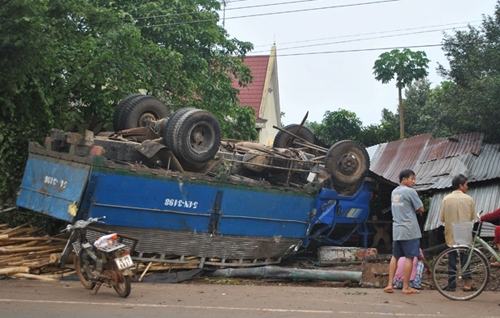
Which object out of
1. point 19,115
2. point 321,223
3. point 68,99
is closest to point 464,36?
point 321,223

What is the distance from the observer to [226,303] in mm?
7660

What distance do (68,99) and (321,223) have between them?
6124 millimetres

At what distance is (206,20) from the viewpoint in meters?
17.7

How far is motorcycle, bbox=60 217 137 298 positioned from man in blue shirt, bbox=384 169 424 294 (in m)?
3.68

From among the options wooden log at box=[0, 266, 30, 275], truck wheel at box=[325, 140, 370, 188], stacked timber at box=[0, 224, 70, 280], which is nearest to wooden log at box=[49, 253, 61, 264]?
stacked timber at box=[0, 224, 70, 280]

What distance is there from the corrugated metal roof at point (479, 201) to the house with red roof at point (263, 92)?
15864mm

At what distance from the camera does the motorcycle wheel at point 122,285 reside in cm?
786

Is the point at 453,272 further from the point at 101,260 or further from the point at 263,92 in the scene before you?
the point at 263,92

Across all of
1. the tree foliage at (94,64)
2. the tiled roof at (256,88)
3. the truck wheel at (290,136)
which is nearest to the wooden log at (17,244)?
the tree foliage at (94,64)

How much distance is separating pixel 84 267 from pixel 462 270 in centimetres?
518

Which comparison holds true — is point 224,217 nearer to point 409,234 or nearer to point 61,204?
point 61,204

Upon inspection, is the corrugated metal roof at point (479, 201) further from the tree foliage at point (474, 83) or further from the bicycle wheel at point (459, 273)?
the bicycle wheel at point (459, 273)

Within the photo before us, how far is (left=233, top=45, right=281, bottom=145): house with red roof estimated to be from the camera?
96.7ft

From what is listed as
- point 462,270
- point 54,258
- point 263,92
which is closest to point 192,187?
point 54,258
